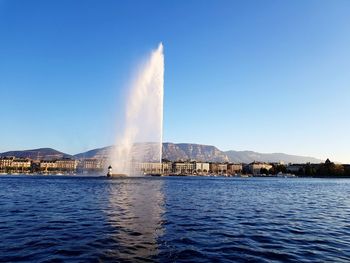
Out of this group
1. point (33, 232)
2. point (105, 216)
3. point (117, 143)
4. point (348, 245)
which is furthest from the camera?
point (117, 143)

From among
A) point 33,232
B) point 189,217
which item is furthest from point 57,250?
point 189,217

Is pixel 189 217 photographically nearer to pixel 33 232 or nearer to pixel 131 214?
pixel 131 214

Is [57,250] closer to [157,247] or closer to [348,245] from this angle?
[157,247]

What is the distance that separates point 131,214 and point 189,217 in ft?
14.5

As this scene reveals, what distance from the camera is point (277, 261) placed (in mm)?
15359

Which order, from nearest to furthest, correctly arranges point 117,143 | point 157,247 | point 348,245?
point 157,247, point 348,245, point 117,143

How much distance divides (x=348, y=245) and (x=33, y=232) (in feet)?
53.3

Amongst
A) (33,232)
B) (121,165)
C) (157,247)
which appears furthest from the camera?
(121,165)

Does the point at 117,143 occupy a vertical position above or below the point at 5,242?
above

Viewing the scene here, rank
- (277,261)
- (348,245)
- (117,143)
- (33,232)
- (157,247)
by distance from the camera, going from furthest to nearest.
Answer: (117,143), (33,232), (348,245), (157,247), (277,261)

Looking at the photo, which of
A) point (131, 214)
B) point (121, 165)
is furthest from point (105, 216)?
point (121, 165)

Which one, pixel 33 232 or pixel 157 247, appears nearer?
pixel 157 247

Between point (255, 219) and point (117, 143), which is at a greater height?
point (117, 143)

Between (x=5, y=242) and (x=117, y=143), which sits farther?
(x=117, y=143)
